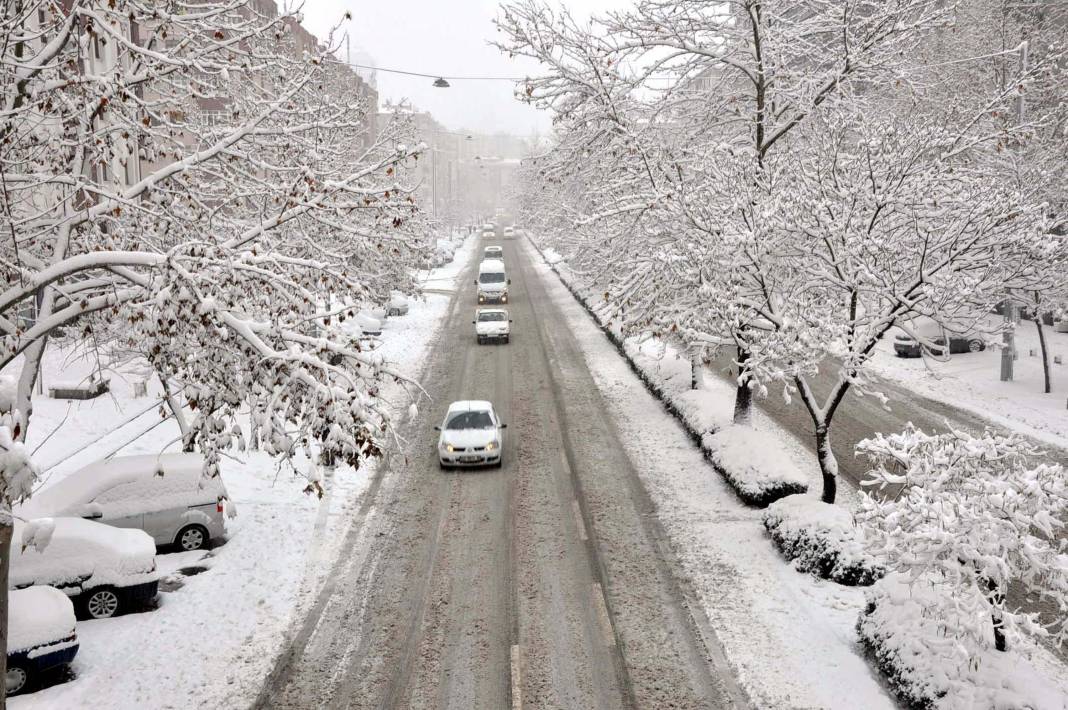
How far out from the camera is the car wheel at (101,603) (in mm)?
11617

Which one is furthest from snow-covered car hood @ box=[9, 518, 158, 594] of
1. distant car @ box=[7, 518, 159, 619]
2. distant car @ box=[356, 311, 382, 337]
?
distant car @ box=[356, 311, 382, 337]

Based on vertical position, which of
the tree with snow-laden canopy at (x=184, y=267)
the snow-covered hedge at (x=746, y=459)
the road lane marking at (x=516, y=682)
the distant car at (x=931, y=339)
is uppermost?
the tree with snow-laden canopy at (x=184, y=267)

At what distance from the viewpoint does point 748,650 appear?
1091 cm

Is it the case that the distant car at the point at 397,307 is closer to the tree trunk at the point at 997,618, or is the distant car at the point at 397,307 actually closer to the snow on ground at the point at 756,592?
the snow on ground at the point at 756,592

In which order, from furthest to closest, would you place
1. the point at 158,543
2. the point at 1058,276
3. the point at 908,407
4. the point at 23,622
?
the point at 908,407, the point at 1058,276, the point at 158,543, the point at 23,622

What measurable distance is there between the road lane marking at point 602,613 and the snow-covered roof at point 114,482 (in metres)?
6.34

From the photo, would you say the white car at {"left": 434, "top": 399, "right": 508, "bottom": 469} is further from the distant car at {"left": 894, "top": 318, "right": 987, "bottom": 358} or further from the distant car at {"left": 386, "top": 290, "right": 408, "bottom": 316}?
the distant car at {"left": 386, "top": 290, "right": 408, "bottom": 316}

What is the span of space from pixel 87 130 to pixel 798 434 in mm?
17962

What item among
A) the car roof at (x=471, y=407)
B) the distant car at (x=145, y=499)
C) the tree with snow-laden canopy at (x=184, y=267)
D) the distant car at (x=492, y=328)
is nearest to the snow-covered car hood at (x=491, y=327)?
the distant car at (x=492, y=328)

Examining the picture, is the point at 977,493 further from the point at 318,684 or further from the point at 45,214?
the point at 45,214

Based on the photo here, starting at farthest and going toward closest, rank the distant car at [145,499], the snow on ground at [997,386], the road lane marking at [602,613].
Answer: the snow on ground at [997,386], the distant car at [145,499], the road lane marking at [602,613]

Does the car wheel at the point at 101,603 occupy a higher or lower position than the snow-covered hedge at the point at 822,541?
lower

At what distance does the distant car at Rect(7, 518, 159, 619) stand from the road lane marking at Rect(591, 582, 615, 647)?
6.66 metres

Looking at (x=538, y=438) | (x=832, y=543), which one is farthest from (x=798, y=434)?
(x=832, y=543)
